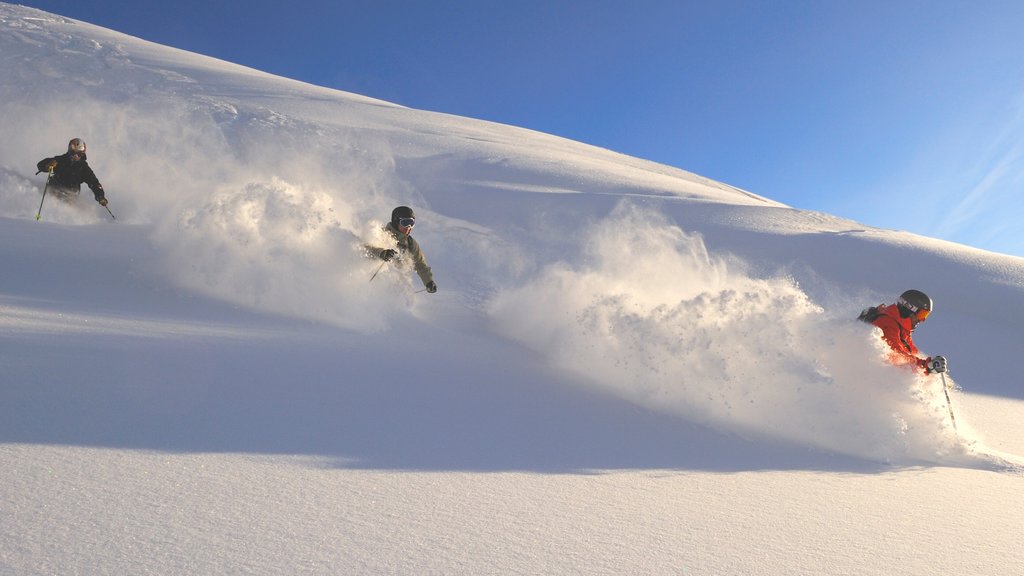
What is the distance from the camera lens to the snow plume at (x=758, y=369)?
4645mm

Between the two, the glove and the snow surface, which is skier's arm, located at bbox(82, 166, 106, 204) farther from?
the glove

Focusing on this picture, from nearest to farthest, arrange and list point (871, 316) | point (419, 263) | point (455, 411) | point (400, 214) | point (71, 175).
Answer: point (455, 411) → point (871, 316) → point (400, 214) → point (419, 263) → point (71, 175)

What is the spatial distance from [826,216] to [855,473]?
15117mm

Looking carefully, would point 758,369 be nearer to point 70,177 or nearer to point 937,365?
point 937,365

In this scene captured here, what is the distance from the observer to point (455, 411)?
411 centimetres

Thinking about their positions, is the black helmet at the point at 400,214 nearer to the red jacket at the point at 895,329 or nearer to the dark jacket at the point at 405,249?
the dark jacket at the point at 405,249

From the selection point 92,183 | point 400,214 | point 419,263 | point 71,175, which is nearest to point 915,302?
point 419,263

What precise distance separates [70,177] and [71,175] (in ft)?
0.11

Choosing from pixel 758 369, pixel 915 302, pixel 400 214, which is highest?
pixel 400 214

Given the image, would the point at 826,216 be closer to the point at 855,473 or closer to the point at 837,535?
the point at 855,473

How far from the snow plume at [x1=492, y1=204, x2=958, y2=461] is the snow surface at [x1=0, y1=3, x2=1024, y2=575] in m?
0.02

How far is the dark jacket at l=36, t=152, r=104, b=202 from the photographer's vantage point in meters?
8.73

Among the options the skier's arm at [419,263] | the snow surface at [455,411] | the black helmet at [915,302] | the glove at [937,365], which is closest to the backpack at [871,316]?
the black helmet at [915,302]

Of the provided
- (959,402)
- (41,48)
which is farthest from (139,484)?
(41,48)
